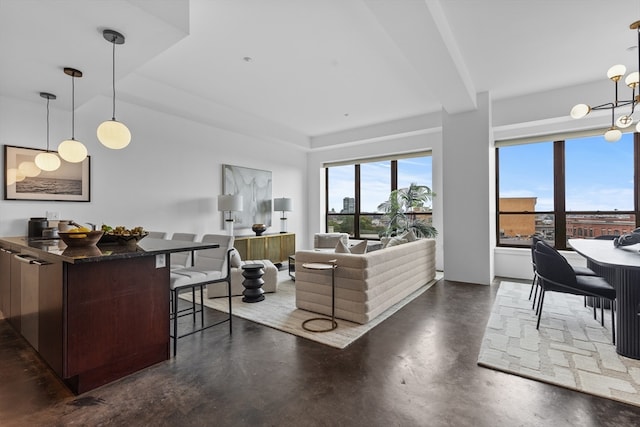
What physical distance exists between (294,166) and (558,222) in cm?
540

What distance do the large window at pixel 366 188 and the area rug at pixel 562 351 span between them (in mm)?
3233

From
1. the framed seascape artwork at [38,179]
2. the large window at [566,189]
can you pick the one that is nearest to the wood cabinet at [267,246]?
the framed seascape artwork at [38,179]

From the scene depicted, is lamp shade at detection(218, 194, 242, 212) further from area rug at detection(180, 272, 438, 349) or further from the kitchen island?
the kitchen island

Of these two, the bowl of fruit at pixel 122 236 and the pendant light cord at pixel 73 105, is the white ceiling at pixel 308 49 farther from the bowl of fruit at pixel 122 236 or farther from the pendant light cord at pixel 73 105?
the bowl of fruit at pixel 122 236

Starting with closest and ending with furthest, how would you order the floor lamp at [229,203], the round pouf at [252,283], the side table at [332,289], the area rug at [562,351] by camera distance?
the area rug at [562,351]
the side table at [332,289]
the round pouf at [252,283]
the floor lamp at [229,203]

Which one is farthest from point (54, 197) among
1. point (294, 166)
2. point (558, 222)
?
point (558, 222)

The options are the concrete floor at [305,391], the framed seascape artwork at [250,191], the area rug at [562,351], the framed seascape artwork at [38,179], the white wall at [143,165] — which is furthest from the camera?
the framed seascape artwork at [250,191]

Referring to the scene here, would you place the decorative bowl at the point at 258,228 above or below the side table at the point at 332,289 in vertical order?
above

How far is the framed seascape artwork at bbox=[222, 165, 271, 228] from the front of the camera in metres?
5.86

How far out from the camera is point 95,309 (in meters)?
2.06

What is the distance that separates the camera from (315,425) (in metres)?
1.71

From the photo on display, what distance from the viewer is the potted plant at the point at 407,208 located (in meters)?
5.71

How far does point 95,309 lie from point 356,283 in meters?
2.19

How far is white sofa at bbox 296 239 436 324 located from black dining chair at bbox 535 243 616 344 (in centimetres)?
147
